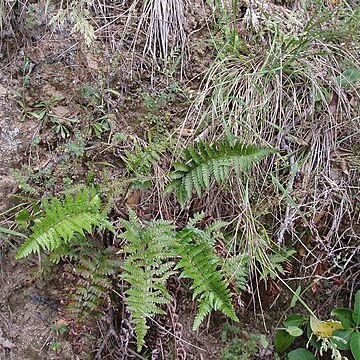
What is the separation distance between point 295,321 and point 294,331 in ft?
0.18

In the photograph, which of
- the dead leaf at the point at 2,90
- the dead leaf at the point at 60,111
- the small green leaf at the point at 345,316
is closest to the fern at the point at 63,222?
the dead leaf at the point at 60,111

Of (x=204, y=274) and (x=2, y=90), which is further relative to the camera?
(x=2, y=90)

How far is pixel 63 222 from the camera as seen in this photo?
5.81ft

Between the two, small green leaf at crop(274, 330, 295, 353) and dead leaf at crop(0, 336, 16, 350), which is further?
small green leaf at crop(274, 330, 295, 353)

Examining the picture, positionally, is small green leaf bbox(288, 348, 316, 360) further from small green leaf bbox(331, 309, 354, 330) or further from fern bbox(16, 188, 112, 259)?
fern bbox(16, 188, 112, 259)

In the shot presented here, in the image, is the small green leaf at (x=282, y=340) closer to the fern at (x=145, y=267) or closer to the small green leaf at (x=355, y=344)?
the small green leaf at (x=355, y=344)

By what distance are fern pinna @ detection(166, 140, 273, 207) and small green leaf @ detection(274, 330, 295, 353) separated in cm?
78

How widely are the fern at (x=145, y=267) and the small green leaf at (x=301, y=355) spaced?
2.22 feet

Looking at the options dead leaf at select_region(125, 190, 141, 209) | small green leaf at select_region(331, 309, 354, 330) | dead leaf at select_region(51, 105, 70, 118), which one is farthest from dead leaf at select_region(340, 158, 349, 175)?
dead leaf at select_region(51, 105, 70, 118)

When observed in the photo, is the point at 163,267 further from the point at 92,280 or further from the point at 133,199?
the point at 133,199

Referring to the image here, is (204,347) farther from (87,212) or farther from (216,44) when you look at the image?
(216,44)

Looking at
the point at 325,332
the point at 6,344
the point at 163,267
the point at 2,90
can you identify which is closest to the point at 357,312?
the point at 325,332

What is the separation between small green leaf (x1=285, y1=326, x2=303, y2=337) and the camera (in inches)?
79.1

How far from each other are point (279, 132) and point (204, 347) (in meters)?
1.13
